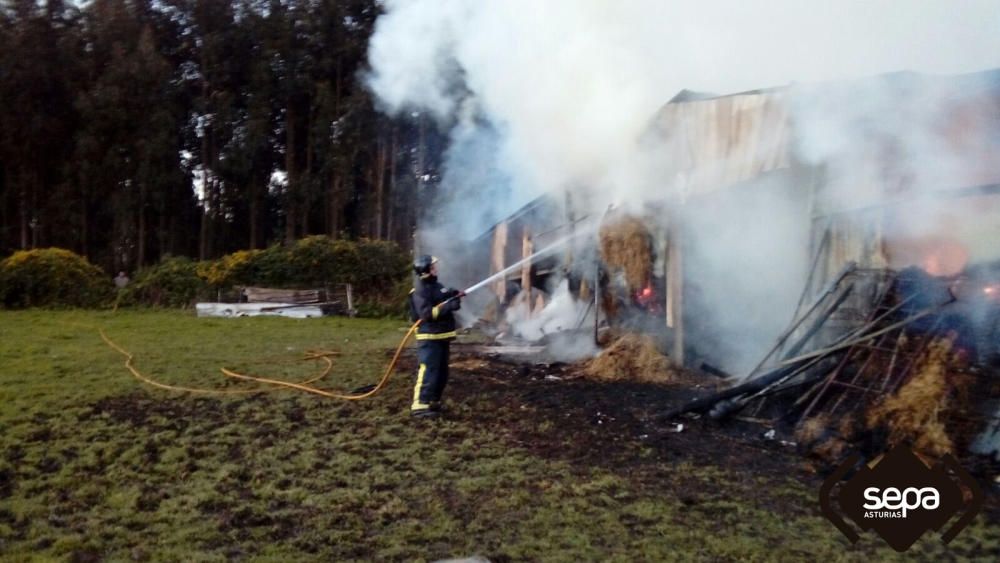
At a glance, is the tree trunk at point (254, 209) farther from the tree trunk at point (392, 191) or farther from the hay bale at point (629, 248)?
the hay bale at point (629, 248)

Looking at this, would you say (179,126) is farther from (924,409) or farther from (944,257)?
(924,409)

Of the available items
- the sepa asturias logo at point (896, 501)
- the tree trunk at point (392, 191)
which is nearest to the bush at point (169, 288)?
the tree trunk at point (392, 191)

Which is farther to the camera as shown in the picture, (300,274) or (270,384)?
(300,274)

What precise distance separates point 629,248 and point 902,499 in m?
6.42

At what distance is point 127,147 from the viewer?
25.5 metres

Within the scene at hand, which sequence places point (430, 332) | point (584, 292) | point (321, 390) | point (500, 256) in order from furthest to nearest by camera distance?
point (500, 256) < point (584, 292) < point (321, 390) < point (430, 332)

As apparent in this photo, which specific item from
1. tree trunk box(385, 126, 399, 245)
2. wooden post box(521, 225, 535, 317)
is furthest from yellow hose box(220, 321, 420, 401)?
tree trunk box(385, 126, 399, 245)

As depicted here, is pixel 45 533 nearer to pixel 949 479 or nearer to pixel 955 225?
pixel 949 479

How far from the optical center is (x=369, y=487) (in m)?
5.50

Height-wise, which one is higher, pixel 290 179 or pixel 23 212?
pixel 290 179

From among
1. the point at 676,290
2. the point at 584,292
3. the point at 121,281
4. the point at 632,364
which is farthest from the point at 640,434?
the point at 121,281

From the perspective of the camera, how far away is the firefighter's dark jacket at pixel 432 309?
7820 millimetres

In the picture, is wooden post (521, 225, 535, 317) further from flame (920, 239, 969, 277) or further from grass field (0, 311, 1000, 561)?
flame (920, 239, 969, 277)

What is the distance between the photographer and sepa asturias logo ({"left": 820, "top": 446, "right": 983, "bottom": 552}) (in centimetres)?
450
